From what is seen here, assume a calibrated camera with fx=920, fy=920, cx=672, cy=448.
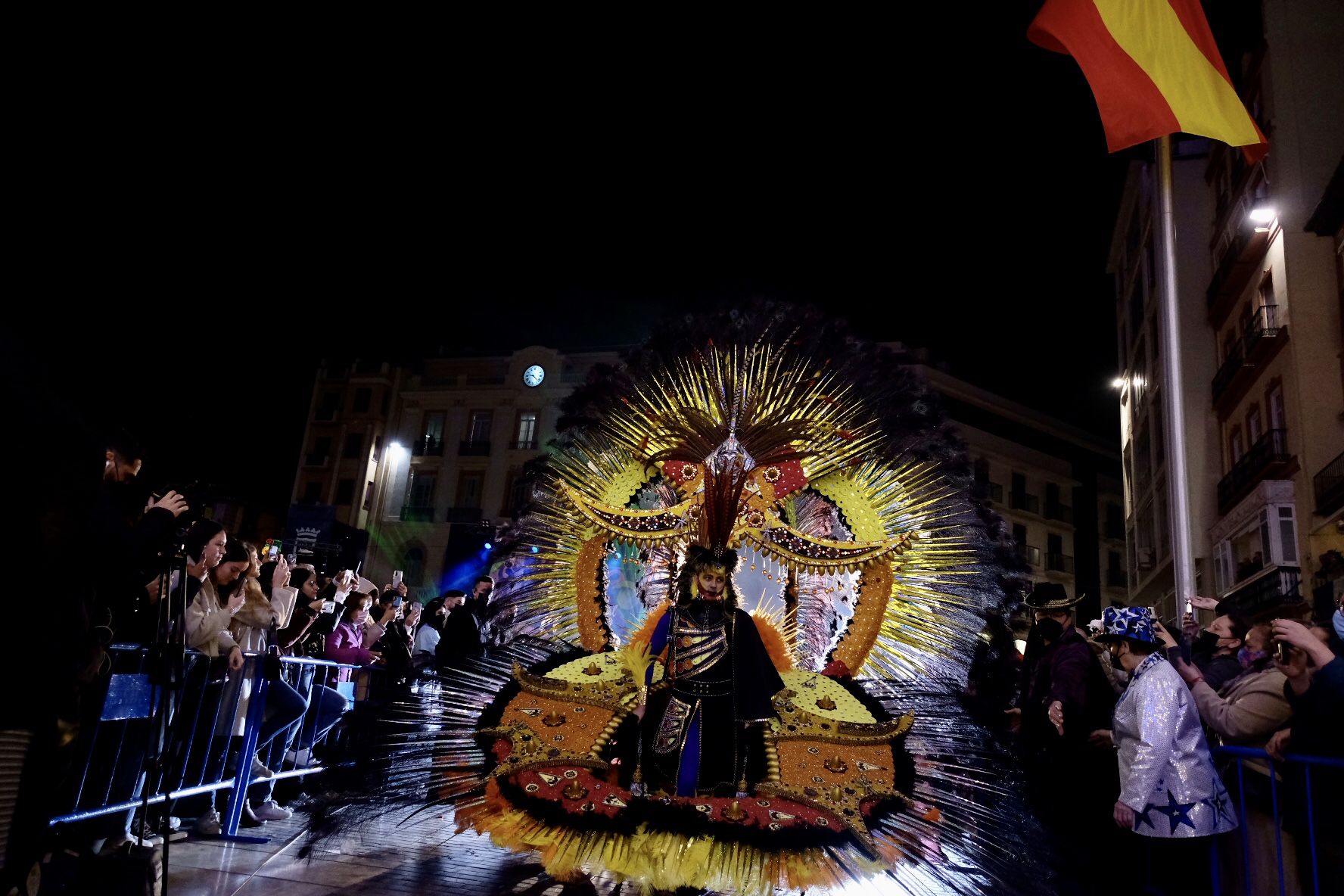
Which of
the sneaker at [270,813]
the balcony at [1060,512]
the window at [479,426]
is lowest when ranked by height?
the sneaker at [270,813]

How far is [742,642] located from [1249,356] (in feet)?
53.7

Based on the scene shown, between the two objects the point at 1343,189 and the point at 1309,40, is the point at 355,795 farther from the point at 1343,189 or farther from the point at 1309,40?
the point at 1309,40

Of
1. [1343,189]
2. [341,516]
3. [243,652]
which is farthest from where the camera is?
[341,516]

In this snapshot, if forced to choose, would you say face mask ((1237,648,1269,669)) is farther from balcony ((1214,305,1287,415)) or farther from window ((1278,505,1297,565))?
balcony ((1214,305,1287,415))

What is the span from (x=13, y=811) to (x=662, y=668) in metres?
3.57

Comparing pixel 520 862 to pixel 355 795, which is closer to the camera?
pixel 355 795

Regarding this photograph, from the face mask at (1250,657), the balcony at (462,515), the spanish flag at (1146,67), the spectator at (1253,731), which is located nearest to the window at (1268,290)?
the spanish flag at (1146,67)

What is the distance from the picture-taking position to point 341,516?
34.2 meters

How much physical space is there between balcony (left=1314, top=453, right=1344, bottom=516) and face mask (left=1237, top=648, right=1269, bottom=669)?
11700 mm

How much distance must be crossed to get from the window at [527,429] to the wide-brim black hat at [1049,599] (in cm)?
2645

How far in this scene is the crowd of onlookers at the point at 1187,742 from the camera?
3740 millimetres

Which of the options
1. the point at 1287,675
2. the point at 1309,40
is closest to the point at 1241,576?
the point at 1309,40

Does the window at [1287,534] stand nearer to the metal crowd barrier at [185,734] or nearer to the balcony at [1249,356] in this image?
the balcony at [1249,356]

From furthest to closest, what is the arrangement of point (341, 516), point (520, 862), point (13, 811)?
point (341, 516) → point (520, 862) → point (13, 811)
